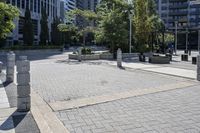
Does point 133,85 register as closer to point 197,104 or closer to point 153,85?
point 153,85

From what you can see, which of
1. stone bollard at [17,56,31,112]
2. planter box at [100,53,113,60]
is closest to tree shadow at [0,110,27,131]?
stone bollard at [17,56,31,112]

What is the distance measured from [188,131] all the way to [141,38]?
23762 mm

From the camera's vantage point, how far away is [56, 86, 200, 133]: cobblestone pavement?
255 inches

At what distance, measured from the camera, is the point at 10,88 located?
38.9 ft

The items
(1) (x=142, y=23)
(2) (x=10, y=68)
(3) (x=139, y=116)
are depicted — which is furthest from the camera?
(1) (x=142, y=23)

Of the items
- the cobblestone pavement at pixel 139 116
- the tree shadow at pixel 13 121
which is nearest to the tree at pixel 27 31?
the cobblestone pavement at pixel 139 116

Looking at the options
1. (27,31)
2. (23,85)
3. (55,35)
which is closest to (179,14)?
(55,35)

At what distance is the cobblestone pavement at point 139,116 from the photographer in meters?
6.46

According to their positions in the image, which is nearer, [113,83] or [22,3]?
[113,83]

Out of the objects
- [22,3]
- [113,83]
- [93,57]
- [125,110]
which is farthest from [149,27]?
[22,3]

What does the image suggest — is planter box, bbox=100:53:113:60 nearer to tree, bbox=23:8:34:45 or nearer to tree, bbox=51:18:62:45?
tree, bbox=23:8:34:45

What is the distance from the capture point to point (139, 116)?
7.41 metres

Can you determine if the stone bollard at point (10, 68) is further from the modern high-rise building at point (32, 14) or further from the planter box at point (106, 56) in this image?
the modern high-rise building at point (32, 14)

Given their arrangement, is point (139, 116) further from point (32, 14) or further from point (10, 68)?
point (32, 14)
